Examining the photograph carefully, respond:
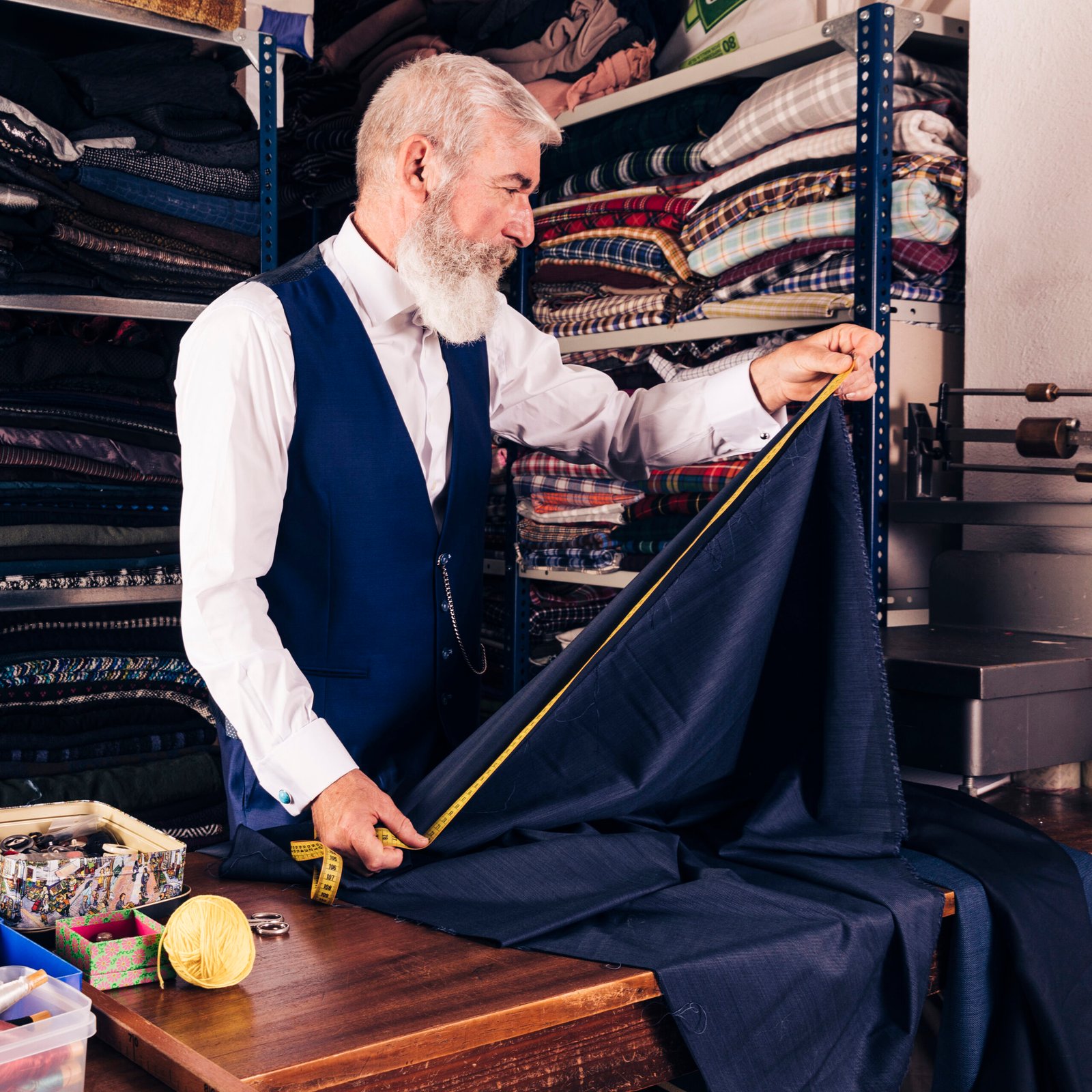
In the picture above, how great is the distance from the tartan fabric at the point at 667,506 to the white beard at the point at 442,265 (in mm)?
859

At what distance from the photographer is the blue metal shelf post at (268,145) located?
101 inches

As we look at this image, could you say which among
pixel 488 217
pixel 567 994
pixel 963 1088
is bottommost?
pixel 963 1088

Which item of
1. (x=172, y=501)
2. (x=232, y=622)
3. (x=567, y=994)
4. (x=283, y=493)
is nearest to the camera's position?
(x=567, y=994)

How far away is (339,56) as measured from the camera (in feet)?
10.6

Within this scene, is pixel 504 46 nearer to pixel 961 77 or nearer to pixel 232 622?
pixel 961 77

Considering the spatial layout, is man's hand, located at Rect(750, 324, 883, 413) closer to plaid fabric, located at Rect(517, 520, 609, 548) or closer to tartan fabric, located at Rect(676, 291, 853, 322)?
tartan fabric, located at Rect(676, 291, 853, 322)

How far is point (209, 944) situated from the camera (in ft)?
3.24

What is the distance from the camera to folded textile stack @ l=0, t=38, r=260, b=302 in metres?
2.41

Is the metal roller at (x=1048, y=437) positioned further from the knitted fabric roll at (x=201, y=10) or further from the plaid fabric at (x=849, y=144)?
the knitted fabric roll at (x=201, y=10)

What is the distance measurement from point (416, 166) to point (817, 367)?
0.63m

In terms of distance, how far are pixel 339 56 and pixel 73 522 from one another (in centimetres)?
145


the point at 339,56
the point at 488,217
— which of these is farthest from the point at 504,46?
the point at 488,217

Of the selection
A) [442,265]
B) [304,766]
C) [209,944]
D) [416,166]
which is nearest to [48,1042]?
[209,944]

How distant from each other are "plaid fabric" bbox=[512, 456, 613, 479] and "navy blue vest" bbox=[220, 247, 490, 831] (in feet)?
3.01
